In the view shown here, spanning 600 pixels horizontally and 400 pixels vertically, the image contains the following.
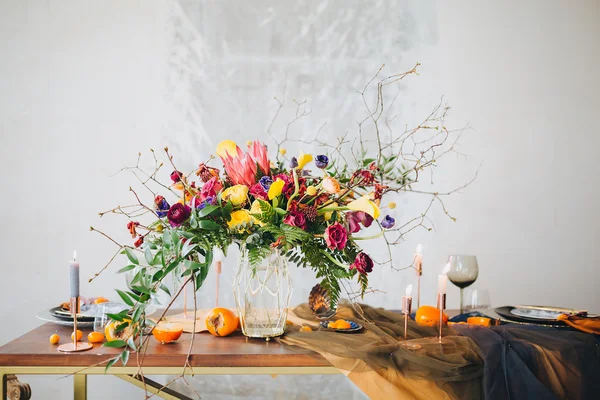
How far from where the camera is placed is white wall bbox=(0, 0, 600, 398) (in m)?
2.58

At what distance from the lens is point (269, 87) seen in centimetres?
268

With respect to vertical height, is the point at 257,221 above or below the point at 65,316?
above

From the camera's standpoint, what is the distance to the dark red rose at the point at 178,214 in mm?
1209

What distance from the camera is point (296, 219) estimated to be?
4.12 feet

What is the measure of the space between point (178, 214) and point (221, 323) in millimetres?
364

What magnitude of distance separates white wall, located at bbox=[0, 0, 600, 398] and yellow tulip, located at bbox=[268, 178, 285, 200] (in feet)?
4.74

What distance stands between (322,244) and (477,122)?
5.55 feet

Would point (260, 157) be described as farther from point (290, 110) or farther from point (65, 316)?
point (290, 110)

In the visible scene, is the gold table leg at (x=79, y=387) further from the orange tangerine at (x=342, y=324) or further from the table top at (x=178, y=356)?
the orange tangerine at (x=342, y=324)

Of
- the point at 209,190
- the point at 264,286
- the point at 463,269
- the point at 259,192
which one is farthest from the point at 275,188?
the point at 463,269

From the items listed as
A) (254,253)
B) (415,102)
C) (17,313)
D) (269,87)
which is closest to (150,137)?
(269,87)

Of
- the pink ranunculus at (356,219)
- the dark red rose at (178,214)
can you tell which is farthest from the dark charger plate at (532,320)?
the dark red rose at (178,214)

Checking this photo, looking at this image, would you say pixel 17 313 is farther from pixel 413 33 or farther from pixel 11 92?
pixel 413 33

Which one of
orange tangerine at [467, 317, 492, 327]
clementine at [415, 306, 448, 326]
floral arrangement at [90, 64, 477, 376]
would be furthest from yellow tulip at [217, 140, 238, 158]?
orange tangerine at [467, 317, 492, 327]
